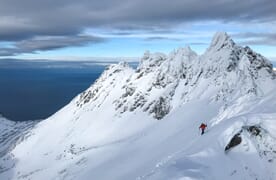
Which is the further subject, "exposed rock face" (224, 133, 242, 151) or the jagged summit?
the jagged summit

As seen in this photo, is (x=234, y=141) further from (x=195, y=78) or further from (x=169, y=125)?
(x=195, y=78)

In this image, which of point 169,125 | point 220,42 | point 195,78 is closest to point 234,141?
point 169,125

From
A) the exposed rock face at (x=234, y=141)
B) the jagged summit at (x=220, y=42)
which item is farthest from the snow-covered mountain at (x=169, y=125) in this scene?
the jagged summit at (x=220, y=42)

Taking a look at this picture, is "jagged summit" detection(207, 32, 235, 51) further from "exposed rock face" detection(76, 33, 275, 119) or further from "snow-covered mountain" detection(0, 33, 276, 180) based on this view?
"snow-covered mountain" detection(0, 33, 276, 180)

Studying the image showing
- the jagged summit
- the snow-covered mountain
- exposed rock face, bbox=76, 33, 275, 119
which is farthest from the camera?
the jagged summit

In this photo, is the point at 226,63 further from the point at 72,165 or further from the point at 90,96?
the point at 90,96

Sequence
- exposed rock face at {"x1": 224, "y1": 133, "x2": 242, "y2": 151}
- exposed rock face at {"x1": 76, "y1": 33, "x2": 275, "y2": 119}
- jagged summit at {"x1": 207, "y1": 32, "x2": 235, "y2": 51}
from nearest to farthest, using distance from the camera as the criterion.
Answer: exposed rock face at {"x1": 224, "y1": 133, "x2": 242, "y2": 151}, exposed rock face at {"x1": 76, "y1": 33, "x2": 275, "y2": 119}, jagged summit at {"x1": 207, "y1": 32, "x2": 235, "y2": 51}

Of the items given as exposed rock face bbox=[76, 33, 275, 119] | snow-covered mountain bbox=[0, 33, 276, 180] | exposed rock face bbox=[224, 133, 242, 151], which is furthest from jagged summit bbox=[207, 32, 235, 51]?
exposed rock face bbox=[224, 133, 242, 151]

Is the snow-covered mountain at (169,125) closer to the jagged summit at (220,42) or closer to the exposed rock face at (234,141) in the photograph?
the exposed rock face at (234,141)
